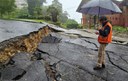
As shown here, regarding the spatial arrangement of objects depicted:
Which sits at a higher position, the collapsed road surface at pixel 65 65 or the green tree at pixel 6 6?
the green tree at pixel 6 6

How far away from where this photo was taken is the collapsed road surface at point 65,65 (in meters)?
6.57

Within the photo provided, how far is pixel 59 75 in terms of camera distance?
675 centimetres

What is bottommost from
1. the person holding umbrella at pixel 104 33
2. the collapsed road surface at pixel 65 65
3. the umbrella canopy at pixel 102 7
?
the collapsed road surface at pixel 65 65

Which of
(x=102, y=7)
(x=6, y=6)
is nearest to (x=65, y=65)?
(x=102, y=7)

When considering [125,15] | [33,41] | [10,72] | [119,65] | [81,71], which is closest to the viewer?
[10,72]

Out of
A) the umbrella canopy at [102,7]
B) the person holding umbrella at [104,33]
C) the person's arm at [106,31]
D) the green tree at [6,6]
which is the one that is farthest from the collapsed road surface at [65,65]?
the green tree at [6,6]

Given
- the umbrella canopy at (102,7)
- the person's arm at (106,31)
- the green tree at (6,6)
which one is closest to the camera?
the person's arm at (106,31)

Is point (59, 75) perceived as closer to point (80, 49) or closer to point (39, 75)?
point (39, 75)

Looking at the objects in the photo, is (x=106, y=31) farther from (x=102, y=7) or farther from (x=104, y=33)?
(x=102, y=7)

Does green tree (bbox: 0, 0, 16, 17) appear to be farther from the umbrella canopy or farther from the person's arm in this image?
the person's arm

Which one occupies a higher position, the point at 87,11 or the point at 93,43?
the point at 87,11

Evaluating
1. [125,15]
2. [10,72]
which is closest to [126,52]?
[10,72]

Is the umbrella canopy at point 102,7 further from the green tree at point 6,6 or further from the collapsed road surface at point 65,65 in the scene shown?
the green tree at point 6,6

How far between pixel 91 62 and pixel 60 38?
10.6 ft
